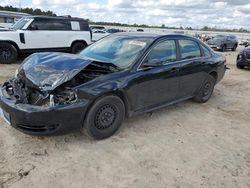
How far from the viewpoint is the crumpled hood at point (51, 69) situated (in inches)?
140

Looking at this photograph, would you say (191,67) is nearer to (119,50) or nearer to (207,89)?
(207,89)

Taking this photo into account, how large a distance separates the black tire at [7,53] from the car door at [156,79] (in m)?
7.32

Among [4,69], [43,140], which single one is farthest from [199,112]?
[4,69]

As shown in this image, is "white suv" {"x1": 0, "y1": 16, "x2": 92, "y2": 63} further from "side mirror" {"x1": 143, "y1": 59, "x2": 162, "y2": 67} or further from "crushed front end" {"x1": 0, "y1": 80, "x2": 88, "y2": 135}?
"side mirror" {"x1": 143, "y1": 59, "x2": 162, "y2": 67}

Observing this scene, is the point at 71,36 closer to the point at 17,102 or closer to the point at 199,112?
the point at 199,112

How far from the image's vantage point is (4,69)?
8.98 metres

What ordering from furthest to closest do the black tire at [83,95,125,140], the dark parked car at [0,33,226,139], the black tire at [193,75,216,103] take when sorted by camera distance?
the black tire at [193,75,216,103] < the black tire at [83,95,125,140] < the dark parked car at [0,33,226,139]

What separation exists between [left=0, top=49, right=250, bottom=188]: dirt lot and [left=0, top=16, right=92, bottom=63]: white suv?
650 centimetres

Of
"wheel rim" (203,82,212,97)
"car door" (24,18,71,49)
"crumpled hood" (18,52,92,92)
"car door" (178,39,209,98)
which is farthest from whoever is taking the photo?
"car door" (24,18,71,49)

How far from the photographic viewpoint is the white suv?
32.6 ft

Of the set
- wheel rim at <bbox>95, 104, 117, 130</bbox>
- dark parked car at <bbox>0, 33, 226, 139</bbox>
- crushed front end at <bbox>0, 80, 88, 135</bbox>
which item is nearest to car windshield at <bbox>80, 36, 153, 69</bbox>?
dark parked car at <bbox>0, 33, 226, 139</bbox>

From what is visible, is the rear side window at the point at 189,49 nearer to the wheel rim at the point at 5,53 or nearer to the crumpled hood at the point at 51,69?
the crumpled hood at the point at 51,69

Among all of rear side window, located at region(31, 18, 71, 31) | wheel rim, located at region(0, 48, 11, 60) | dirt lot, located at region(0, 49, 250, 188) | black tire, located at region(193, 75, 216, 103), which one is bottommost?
dirt lot, located at region(0, 49, 250, 188)

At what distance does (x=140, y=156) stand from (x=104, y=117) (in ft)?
2.57
